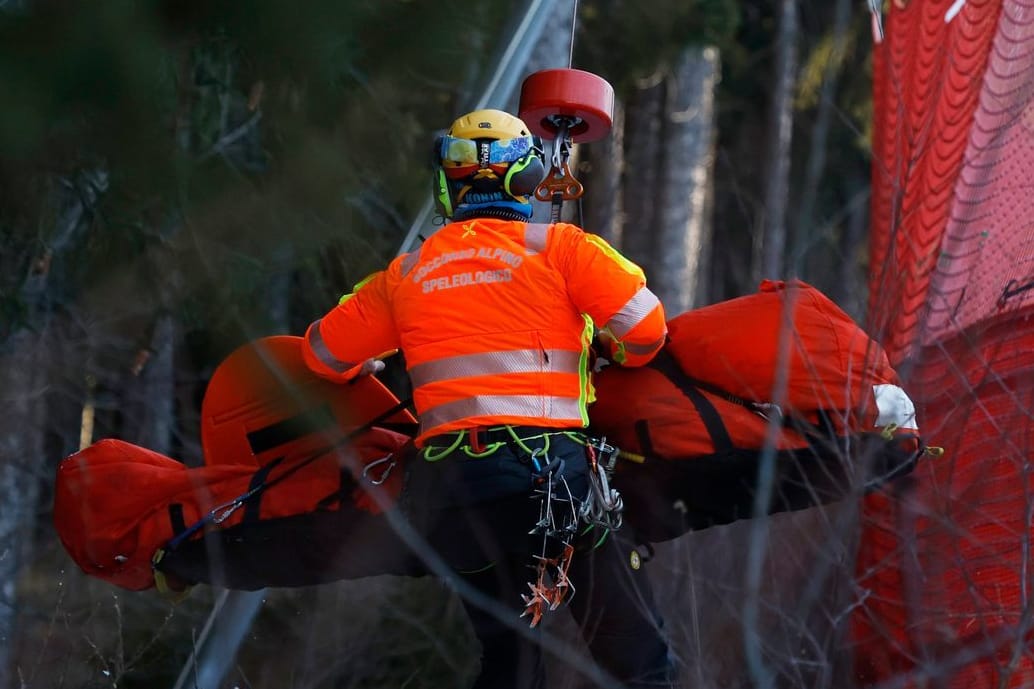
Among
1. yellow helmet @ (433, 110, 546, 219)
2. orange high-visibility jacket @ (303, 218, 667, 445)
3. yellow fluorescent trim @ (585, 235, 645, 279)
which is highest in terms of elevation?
yellow helmet @ (433, 110, 546, 219)

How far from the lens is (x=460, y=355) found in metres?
3.69

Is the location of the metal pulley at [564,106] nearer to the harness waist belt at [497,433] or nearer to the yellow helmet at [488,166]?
the yellow helmet at [488,166]

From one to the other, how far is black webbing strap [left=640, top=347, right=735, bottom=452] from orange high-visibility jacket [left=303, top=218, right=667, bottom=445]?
0.16 metres

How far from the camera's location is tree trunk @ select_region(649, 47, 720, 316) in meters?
11.0

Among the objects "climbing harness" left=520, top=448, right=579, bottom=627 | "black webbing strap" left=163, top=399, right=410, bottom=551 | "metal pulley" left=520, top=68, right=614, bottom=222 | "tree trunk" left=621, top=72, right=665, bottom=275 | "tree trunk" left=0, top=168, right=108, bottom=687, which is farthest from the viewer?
"tree trunk" left=621, top=72, right=665, bottom=275

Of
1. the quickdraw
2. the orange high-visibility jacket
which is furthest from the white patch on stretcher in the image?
the quickdraw

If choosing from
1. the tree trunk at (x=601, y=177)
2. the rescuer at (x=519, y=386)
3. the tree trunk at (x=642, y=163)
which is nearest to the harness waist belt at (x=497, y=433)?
the rescuer at (x=519, y=386)

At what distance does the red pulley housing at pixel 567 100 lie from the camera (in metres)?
4.07

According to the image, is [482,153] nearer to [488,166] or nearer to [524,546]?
[488,166]

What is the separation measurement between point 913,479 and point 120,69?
258 cm

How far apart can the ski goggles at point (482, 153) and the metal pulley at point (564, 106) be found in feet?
0.56

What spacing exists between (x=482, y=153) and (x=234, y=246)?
80 cm

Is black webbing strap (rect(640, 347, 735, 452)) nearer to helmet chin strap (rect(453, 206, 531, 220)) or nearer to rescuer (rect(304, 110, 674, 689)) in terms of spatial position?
rescuer (rect(304, 110, 674, 689))

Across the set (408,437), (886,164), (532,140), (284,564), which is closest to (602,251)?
(532,140)
